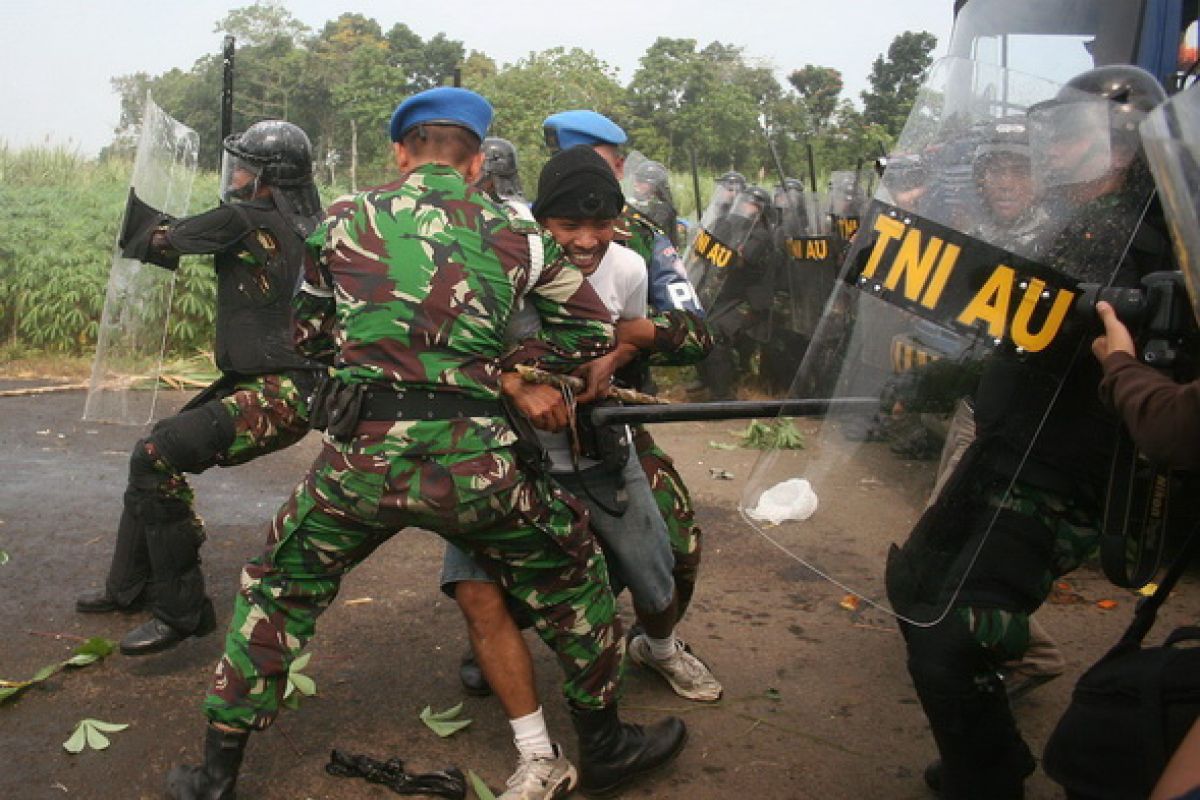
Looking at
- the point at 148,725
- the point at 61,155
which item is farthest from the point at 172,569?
the point at 61,155

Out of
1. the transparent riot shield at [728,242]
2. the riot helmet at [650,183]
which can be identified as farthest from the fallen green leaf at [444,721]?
the riot helmet at [650,183]

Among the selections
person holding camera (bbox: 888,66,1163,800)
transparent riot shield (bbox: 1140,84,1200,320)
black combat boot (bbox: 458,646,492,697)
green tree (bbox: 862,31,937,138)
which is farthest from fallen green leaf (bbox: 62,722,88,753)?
green tree (bbox: 862,31,937,138)

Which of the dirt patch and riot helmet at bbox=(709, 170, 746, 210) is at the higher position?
riot helmet at bbox=(709, 170, 746, 210)

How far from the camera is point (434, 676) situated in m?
4.04

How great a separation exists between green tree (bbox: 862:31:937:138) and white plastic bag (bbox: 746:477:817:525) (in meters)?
18.8

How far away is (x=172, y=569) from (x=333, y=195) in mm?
11561

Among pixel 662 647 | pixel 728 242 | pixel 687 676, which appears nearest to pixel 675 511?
pixel 662 647

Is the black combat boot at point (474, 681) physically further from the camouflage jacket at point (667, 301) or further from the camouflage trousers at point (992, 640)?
the camouflage trousers at point (992, 640)

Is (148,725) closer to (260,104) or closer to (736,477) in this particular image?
(736,477)

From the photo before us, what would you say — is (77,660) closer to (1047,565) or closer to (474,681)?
(474,681)

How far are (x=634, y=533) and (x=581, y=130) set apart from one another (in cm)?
157

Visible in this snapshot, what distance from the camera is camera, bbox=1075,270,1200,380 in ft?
7.08

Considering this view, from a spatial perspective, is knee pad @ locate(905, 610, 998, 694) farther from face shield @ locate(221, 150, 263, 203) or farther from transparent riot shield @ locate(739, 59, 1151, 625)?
face shield @ locate(221, 150, 263, 203)

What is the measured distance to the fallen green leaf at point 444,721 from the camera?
3.59 metres
